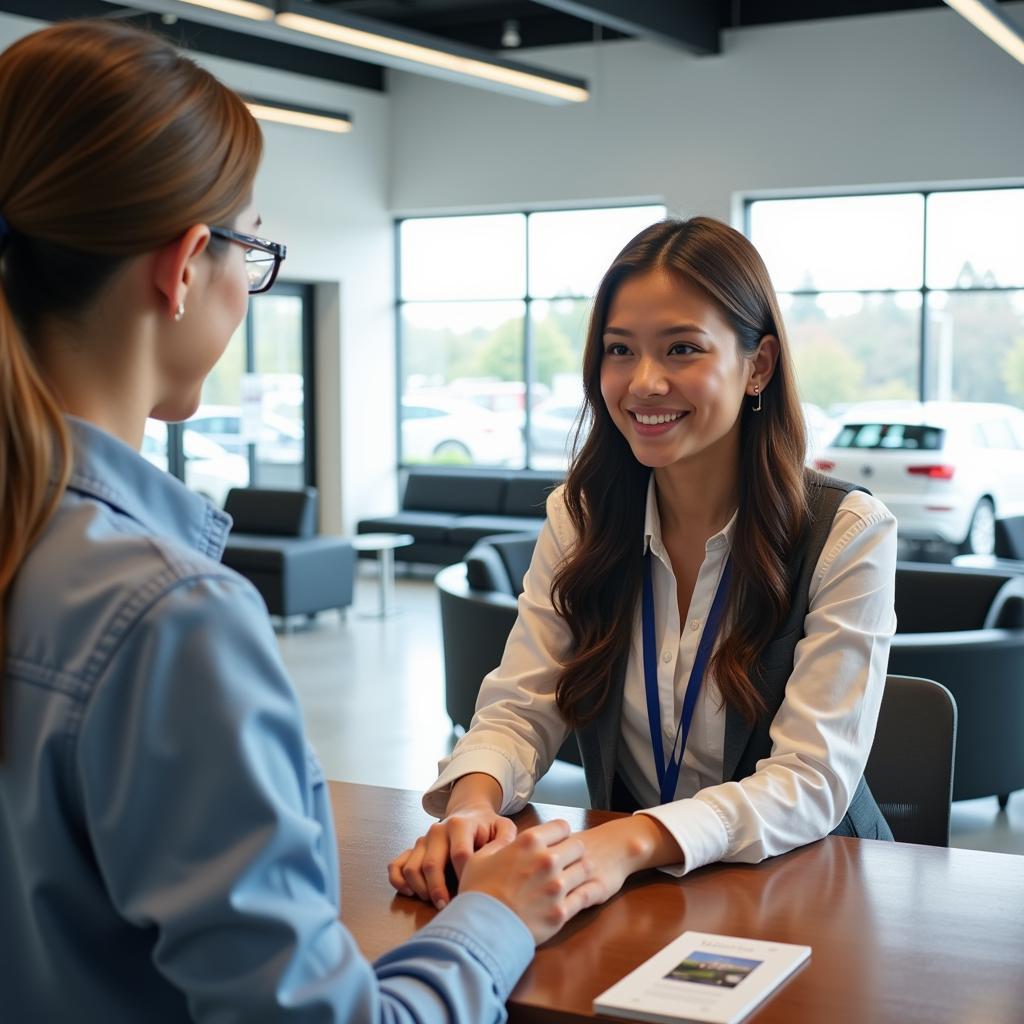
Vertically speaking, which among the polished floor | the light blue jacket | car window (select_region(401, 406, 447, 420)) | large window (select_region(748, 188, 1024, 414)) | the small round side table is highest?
large window (select_region(748, 188, 1024, 414))

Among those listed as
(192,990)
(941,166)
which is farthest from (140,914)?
(941,166)

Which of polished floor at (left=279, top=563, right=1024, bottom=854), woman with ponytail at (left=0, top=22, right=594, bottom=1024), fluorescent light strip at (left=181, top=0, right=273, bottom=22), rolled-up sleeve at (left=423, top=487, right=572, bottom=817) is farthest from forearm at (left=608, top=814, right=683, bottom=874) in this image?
fluorescent light strip at (left=181, top=0, right=273, bottom=22)

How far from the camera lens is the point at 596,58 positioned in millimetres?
11000

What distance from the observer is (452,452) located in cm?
1255

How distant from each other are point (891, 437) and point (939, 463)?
434mm

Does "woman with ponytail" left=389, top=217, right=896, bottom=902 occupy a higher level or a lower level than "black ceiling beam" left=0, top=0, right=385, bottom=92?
lower

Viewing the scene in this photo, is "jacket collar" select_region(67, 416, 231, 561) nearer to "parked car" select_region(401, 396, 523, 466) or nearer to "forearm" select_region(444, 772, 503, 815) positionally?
"forearm" select_region(444, 772, 503, 815)

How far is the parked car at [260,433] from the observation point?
36.8ft

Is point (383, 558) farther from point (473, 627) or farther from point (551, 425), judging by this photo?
point (473, 627)

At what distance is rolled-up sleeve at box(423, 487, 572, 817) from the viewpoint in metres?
1.99

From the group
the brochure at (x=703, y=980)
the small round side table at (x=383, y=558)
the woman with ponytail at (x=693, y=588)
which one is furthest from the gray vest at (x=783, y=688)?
the small round side table at (x=383, y=558)

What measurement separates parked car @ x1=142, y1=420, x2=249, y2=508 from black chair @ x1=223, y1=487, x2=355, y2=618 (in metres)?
1.17

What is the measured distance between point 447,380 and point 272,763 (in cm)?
1168

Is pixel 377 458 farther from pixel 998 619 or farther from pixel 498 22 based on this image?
pixel 998 619
